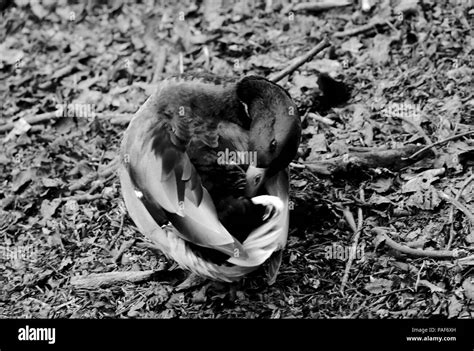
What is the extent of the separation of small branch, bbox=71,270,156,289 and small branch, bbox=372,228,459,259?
3.49 ft

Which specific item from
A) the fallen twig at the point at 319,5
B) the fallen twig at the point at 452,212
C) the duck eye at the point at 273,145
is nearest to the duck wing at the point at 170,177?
the duck eye at the point at 273,145

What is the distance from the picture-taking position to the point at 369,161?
389 cm

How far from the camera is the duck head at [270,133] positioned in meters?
3.48

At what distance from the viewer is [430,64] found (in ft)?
13.6

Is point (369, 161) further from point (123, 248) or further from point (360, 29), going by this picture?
point (123, 248)

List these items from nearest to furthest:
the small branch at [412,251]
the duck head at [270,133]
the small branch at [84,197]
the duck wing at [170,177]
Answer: the duck wing at [170,177] < the duck head at [270,133] < the small branch at [412,251] < the small branch at [84,197]

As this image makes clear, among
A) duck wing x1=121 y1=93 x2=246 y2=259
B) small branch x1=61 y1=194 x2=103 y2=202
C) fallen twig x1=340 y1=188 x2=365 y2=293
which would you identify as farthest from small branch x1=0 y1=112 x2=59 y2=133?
fallen twig x1=340 y1=188 x2=365 y2=293

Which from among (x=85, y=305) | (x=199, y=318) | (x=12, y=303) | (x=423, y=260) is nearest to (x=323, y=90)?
(x=423, y=260)

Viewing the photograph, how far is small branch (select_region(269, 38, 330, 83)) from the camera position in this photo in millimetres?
4273

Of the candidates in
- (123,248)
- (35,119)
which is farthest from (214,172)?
(35,119)

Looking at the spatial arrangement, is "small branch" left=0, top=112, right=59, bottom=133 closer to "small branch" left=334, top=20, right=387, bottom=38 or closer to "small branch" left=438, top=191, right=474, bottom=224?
"small branch" left=334, top=20, right=387, bottom=38

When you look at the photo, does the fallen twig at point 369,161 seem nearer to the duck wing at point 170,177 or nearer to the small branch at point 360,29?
the duck wing at point 170,177

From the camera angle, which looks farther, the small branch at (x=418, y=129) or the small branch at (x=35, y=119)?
the small branch at (x=35, y=119)

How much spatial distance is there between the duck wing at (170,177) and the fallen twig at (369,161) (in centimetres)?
64
